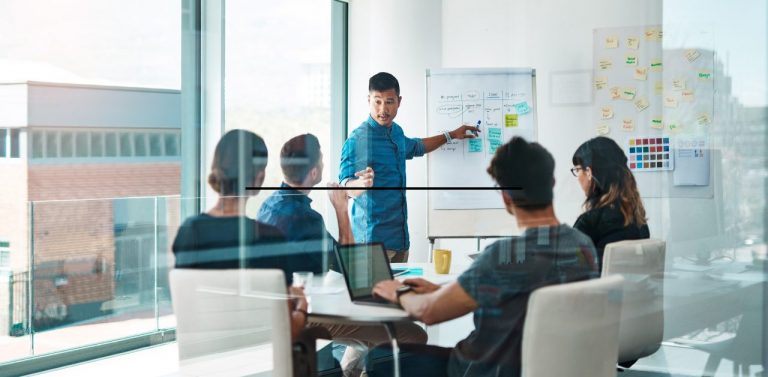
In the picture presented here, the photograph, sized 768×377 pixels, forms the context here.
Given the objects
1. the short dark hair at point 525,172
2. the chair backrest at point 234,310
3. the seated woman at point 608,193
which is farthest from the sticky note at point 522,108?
the chair backrest at point 234,310

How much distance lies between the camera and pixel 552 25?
3471 mm

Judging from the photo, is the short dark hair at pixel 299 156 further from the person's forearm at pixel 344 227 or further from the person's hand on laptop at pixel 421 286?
the person's hand on laptop at pixel 421 286

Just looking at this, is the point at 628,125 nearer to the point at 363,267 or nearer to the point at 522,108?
the point at 522,108

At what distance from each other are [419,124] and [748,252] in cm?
153

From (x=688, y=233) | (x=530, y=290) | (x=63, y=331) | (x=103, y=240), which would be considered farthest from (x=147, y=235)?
(x=688, y=233)

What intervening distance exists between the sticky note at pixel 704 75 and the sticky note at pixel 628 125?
1.20 feet

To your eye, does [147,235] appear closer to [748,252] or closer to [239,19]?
[239,19]

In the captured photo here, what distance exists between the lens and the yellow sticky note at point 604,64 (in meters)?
3.42

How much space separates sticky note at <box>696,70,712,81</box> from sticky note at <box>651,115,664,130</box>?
0.83 feet

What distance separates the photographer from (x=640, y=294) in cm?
Answer: 349

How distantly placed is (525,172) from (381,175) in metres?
0.57

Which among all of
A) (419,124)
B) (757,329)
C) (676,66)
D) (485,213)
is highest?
(676,66)

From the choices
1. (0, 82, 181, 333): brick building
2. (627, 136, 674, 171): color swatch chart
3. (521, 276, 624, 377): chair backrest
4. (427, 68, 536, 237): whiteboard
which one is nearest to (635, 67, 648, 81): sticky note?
(627, 136, 674, 171): color swatch chart

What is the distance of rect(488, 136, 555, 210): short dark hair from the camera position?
314 cm
